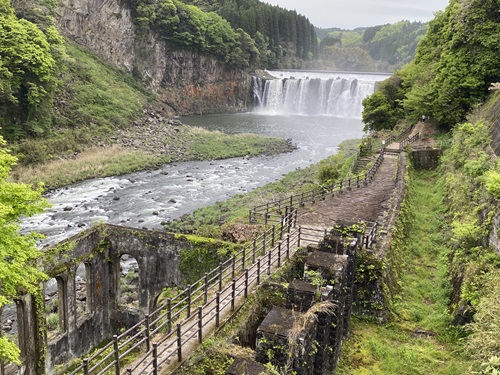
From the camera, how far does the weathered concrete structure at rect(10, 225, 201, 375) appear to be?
50.7 ft

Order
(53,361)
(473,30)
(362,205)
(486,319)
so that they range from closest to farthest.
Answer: (486,319)
(53,361)
(362,205)
(473,30)

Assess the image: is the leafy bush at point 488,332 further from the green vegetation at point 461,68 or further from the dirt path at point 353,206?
the green vegetation at point 461,68

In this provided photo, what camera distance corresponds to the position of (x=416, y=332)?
12438 millimetres

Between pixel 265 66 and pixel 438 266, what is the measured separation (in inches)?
3772

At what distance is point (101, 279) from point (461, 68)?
27.0 m

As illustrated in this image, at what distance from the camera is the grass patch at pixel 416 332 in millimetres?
11070

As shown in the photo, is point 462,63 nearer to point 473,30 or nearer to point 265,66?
point 473,30

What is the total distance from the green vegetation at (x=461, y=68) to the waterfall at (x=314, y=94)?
39911 millimetres

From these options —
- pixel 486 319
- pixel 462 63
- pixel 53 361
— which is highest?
pixel 462 63

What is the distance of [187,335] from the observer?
31.5ft

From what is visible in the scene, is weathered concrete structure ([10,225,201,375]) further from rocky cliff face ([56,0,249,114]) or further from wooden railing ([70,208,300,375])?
rocky cliff face ([56,0,249,114])

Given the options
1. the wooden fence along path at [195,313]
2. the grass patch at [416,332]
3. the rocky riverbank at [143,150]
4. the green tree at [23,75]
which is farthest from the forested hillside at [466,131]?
the green tree at [23,75]

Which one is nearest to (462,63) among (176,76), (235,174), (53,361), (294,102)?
(235,174)

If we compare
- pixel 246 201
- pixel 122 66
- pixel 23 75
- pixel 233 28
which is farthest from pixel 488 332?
pixel 233 28
